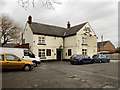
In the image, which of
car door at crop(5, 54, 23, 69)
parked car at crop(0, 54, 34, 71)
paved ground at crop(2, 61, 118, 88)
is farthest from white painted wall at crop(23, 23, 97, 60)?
paved ground at crop(2, 61, 118, 88)

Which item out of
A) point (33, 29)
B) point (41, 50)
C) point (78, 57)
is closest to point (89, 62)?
point (78, 57)

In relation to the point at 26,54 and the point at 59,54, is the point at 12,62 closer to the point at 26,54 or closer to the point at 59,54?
the point at 26,54

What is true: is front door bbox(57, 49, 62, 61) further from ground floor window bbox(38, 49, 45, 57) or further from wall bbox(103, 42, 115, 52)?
wall bbox(103, 42, 115, 52)

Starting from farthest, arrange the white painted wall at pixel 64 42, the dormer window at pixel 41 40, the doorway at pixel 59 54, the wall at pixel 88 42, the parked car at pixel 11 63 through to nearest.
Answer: the doorway at pixel 59 54 < the wall at pixel 88 42 < the dormer window at pixel 41 40 < the white painted wall at pixel 64 42 < the parked car at pixel 11 63

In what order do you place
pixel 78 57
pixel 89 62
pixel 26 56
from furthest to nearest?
pixel 89 62 → pixel 78 57 → pixel 26 56

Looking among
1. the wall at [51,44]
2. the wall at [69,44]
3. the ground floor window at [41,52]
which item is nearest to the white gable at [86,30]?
the wall at [69,44]

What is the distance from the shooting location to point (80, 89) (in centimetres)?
513

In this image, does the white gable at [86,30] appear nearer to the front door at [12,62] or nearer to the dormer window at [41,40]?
the dormer window at [41,40]

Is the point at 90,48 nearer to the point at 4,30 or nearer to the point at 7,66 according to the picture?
the point at 7,66

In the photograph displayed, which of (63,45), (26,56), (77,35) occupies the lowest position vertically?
(26,56)

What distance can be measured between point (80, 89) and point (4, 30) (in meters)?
29.1

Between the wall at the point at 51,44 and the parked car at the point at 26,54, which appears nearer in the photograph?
the parked car at the point at 26,54

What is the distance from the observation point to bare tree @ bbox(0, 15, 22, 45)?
1126 inches

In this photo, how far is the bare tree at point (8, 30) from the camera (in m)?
28.6
